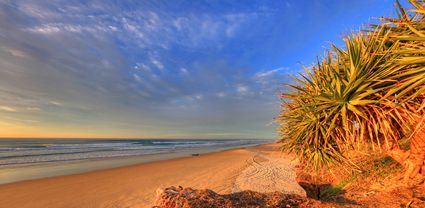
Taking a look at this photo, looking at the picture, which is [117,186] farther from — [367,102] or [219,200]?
[367,102]

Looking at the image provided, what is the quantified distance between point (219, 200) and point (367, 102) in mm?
3097

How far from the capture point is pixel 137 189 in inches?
407

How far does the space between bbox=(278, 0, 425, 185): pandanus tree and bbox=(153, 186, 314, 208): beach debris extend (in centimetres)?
162

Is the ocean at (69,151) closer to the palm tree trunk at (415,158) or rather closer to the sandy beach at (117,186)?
the sandy beach at (117,186)

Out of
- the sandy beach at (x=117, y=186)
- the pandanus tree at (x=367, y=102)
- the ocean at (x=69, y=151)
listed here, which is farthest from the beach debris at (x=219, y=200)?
the ocean at (x=69, y=151)

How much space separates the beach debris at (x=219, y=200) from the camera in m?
3.73

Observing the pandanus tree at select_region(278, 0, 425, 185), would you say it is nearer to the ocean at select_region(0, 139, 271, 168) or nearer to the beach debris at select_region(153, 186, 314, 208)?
the beach debris at select_region(153, 186, 314, 208)

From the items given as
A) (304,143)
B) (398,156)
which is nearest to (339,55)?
(304,143)

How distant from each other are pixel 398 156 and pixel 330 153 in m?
1.45

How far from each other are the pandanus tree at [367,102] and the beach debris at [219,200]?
5.32 ft

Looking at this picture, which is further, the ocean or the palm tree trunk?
the ocean

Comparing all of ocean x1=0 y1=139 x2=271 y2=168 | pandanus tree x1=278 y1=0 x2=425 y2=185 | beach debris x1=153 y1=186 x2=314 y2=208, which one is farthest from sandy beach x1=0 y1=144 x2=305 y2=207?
ocean x1=0 y1=139 x2=271 y2=168

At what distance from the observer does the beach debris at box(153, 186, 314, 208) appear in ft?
12.3

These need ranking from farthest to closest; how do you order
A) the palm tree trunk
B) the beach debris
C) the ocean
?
the ocean, the palm tree trunk, the beach debris
